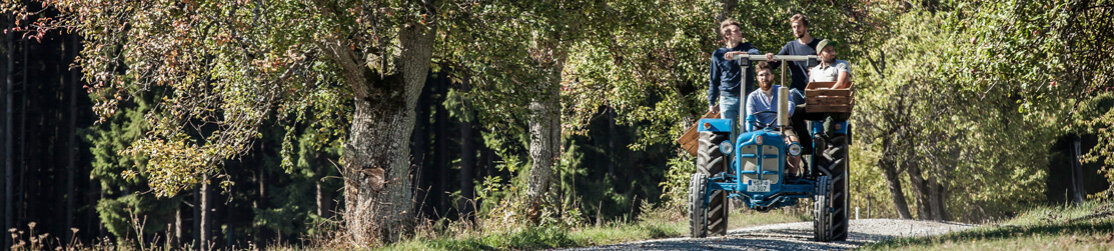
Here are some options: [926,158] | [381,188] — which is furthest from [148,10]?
[926,158]

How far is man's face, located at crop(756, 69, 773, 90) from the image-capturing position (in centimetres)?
1021

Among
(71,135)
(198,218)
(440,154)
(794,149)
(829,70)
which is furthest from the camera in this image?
(440,154)

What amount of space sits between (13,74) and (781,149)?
30.0 metres

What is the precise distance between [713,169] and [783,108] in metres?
0.97

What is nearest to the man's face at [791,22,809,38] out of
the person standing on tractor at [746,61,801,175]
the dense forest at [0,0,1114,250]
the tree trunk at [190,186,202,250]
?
the person standing on tractor at [746,61,801,175]

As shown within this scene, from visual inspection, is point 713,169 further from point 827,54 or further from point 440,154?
point 440,154

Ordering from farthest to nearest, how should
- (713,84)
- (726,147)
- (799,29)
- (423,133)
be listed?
(423,133), (713,84), (799,29), (726,147)

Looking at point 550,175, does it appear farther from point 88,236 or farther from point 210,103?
point 88,236

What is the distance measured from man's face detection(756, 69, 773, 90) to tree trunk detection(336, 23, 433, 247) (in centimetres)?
394

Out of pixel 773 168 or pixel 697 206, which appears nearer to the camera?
pixel 773 168

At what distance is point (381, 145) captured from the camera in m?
12.4

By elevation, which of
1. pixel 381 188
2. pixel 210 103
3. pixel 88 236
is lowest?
pixel 88 236

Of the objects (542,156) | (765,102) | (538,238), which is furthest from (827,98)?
(542,156)

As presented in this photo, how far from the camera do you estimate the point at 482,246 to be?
10430 millimetres
